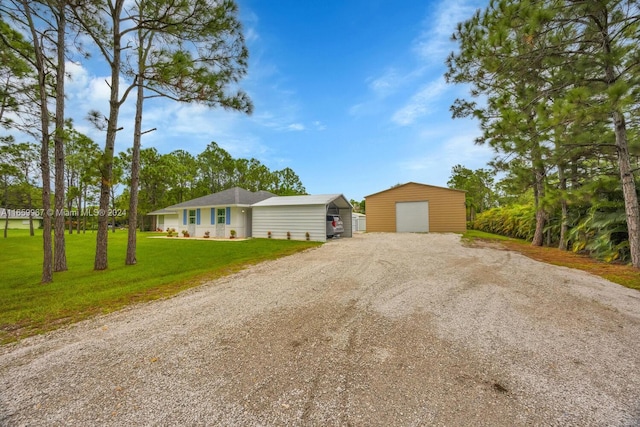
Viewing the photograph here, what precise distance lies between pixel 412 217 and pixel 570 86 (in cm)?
1303

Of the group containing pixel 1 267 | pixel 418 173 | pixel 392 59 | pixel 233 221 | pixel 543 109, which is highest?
pixel 392 59

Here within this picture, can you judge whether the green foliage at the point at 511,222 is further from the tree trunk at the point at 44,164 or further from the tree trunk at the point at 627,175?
the tree trunk at the point at 44,164

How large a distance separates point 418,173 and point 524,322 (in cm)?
2533

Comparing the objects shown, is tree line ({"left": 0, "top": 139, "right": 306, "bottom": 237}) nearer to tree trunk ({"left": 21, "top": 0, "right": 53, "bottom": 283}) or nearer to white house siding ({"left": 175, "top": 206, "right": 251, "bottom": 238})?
white house siding ({"left": 175, "top": 206, "right": 251, "bottom": 238})

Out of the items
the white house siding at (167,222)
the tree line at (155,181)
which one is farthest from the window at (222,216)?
the white house siding at (167,222)

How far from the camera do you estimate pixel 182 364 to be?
224 centimetres

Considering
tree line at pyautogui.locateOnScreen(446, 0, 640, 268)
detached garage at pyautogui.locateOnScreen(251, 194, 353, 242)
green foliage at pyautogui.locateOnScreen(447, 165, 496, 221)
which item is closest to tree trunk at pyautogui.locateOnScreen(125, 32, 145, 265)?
detached garage at pyautogui.locateOnScreen(251, 194, 353, 242)

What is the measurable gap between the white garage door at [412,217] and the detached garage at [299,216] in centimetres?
593

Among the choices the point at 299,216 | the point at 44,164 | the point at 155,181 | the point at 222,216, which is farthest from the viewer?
the point at 155,181

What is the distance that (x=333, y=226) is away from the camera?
14.6 metres

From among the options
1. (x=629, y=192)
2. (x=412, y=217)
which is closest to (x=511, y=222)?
(x=412, y=217)

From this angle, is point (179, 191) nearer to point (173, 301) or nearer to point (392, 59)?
point (392, 59)

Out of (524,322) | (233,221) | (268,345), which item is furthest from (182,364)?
(233,221)

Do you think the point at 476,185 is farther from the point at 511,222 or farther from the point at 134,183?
the point at 134,183
